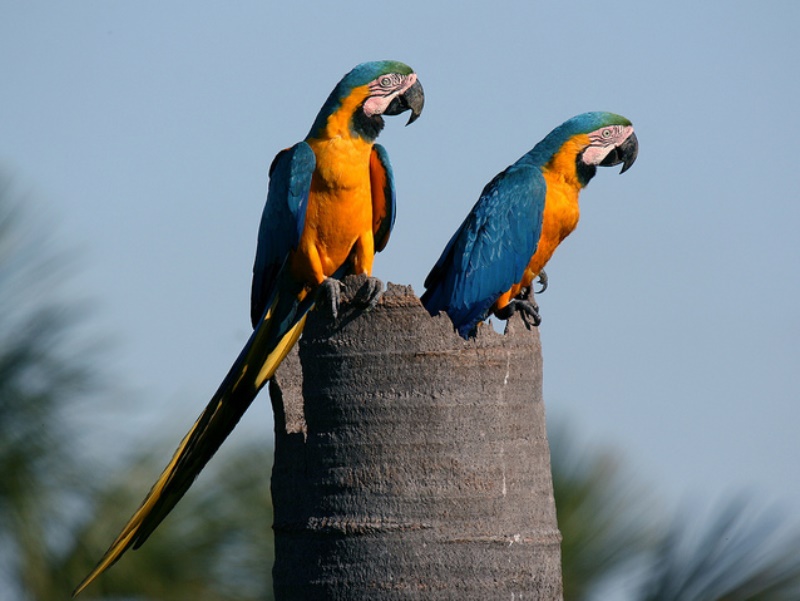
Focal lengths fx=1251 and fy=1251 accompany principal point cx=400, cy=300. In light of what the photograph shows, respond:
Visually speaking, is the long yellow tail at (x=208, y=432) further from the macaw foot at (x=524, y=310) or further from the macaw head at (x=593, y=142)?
the macaw head at (x=593, y=142)

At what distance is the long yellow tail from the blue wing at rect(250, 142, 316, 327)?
0.78ft

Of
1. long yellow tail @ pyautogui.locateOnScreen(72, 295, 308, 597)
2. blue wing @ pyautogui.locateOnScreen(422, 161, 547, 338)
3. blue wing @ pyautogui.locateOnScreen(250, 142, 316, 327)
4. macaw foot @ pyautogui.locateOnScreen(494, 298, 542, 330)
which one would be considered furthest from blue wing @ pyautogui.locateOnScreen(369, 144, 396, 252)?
macaw foot @ pyautogui.locateOnScreen(494, 298, 542, 330)

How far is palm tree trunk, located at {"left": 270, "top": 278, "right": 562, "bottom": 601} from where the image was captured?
3980mm

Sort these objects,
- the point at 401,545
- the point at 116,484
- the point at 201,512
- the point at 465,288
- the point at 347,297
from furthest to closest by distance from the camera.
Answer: the point at 201,512
the point at 116,484
the point at 465,288
the point at 347,297
the point at 401,545

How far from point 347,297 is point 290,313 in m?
1.24

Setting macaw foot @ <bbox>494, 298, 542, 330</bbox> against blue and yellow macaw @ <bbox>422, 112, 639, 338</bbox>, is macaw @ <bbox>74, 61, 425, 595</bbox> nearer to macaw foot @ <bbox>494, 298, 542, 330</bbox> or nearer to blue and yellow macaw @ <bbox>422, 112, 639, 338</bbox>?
blue and yellow macaw @ <bbox>422, 112, 639, 338</bbox>

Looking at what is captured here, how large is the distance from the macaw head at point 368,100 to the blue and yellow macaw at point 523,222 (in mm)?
566

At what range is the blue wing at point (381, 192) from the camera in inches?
220

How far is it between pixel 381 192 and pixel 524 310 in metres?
1.03

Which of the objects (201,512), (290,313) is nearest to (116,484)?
(201,512)

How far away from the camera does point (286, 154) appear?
5527 mm

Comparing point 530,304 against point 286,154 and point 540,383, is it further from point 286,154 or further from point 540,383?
point 286,154

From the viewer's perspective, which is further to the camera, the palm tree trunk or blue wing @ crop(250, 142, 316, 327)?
blue wing @ crop(250, 142, 316, 327)

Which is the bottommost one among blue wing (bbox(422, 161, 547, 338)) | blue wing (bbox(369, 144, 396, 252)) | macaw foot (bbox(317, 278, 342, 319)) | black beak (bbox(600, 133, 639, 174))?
macaw foot (bbox(317, 278, 342, 319))
